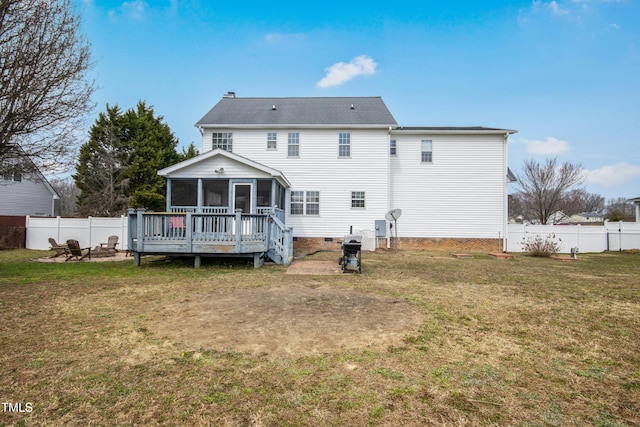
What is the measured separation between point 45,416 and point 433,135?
19.0 metres

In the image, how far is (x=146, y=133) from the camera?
26.8m

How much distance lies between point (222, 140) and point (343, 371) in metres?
16.7

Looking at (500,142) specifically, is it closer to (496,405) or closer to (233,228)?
(233,228)

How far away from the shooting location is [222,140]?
17.8 metres

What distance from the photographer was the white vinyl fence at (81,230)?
54.8 feet

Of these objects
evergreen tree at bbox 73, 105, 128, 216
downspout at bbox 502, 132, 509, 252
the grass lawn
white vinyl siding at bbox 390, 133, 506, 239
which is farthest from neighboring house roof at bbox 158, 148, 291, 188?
evergreen tree at bbox 73, 105, 128, 216

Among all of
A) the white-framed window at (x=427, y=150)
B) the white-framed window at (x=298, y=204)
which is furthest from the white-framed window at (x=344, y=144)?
the white-framed window at (x=427, y=150)

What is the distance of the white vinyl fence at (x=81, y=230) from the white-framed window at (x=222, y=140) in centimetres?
626

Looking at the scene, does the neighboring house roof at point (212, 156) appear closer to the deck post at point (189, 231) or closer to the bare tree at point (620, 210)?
the deck post at point (189, 231)

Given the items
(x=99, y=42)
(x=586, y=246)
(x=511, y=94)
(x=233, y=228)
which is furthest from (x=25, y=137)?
(x=586, y=246)

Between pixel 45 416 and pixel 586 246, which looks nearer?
pixel 45 416

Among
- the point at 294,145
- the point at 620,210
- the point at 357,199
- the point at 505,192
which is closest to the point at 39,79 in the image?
the point at 294,145

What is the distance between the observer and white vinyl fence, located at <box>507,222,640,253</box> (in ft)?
59.6

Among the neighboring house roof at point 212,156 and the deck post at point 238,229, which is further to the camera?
the neighboring house roof at point 212,156
